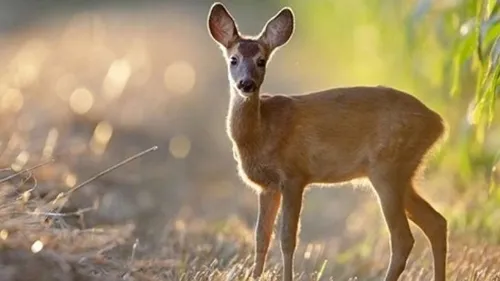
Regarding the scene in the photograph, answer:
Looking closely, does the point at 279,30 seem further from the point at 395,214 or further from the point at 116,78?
the point at 116,78

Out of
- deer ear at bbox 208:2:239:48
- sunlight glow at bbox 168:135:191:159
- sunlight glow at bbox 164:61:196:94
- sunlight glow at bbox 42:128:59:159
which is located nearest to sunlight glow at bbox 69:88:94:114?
sunlight glow at bbox 168:135:191:159

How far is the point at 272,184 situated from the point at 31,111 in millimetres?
6295

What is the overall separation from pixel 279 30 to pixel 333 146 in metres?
0.85

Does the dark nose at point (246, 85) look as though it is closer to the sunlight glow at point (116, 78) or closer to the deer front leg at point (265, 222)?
the deer front leg at point (265, 222)

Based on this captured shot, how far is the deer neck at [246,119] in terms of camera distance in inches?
357

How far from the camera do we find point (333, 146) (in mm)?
9094

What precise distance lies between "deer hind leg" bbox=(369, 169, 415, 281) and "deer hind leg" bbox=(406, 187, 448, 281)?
224 millimetres

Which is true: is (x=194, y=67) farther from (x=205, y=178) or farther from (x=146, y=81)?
(x=205, y=178)

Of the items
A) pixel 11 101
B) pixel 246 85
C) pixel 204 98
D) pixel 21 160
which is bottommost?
pixel 204 98

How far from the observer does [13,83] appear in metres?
16.1

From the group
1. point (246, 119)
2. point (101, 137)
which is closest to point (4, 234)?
point (246, 119)

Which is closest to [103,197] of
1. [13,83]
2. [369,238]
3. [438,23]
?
[369,238]

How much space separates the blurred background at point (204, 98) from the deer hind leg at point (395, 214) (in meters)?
0.59

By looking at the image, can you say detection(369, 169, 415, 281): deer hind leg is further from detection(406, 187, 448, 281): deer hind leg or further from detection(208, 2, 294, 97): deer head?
detection(208, 2, 294, 97): deer head
